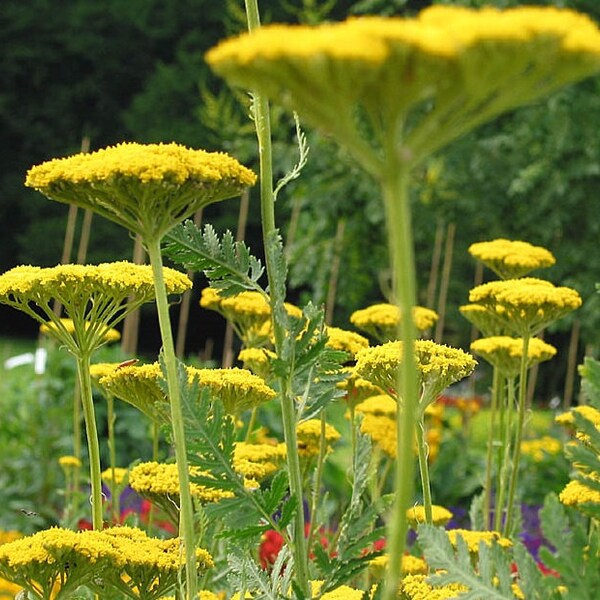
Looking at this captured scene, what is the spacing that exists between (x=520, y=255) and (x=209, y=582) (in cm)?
117

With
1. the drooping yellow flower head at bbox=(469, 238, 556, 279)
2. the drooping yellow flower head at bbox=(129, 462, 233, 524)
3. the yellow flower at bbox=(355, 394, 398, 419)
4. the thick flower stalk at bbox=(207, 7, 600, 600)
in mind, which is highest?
the drooping yellow flower head at bbox=(469, 238, 556, 279)

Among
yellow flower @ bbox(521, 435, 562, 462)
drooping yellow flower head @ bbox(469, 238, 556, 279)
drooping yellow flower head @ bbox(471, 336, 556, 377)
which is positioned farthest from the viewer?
yellow flower @ bbox(521, 435, 562, 462)

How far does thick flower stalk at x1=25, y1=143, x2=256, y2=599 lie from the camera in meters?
1.15

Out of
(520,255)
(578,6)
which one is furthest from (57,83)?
(520,255)

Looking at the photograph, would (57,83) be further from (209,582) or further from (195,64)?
(209,582)

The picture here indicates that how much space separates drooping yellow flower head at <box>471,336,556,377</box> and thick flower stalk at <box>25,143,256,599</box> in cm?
118

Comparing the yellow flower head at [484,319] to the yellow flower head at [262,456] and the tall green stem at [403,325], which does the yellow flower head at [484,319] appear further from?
the tall green stem at [403,325]

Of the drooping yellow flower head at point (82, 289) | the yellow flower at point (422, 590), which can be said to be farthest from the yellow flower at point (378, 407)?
the yellow flower at point (422, 590)

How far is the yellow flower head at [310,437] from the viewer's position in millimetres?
2389

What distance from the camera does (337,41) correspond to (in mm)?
728

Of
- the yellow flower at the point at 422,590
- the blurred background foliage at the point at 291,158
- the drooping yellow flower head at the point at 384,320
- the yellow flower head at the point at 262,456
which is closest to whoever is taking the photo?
the yellow flower at the point at 422,590

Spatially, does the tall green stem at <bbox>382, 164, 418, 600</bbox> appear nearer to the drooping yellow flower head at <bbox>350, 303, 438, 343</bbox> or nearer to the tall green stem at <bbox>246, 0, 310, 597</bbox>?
the tall green stem at <bbox>246, 0, 310, 597</bbox>

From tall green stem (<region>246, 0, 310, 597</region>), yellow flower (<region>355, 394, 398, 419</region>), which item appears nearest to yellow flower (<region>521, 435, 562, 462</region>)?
yellow flower (<region>355, 394, 398, 419</region>)

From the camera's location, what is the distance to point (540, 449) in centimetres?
507
